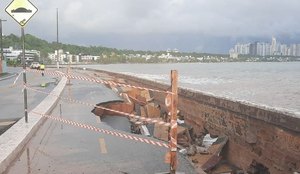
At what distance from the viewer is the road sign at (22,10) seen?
11.5 m

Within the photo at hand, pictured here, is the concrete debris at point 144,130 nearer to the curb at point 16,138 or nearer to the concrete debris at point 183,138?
the concrete debris at point 183,138

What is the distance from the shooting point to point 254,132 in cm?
1080

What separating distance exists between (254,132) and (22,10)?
7308 mm

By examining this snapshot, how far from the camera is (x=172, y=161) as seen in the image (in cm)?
737

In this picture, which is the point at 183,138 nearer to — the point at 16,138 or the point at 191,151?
the point at 191,151

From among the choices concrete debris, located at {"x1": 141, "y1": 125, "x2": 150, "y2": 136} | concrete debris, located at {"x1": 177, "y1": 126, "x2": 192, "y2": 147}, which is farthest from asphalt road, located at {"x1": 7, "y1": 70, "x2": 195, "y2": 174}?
concrete debris, located at {"x1": 177, "y1": 126, "x2": 192, "y2": 147}

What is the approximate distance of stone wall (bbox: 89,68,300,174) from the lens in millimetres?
8984

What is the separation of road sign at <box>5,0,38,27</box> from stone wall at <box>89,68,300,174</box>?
6684 millimetres

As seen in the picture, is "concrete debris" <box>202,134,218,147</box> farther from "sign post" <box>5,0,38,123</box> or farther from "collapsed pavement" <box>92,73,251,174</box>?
"sign post" <box>5,0,38,123</box>

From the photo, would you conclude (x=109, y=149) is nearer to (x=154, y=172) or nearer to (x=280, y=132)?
(x=154, y=172)

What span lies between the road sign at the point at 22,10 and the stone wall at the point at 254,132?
6.68 m

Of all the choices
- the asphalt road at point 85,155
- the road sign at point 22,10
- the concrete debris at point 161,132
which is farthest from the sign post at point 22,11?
the concrete debris at point 161,132

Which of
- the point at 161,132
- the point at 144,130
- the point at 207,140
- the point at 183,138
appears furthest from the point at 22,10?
the point at 207,140

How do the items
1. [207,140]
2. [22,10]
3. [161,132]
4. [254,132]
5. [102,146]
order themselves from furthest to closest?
[207,140]
[161,132]
[22,10]
[254,132]
[102,146]
